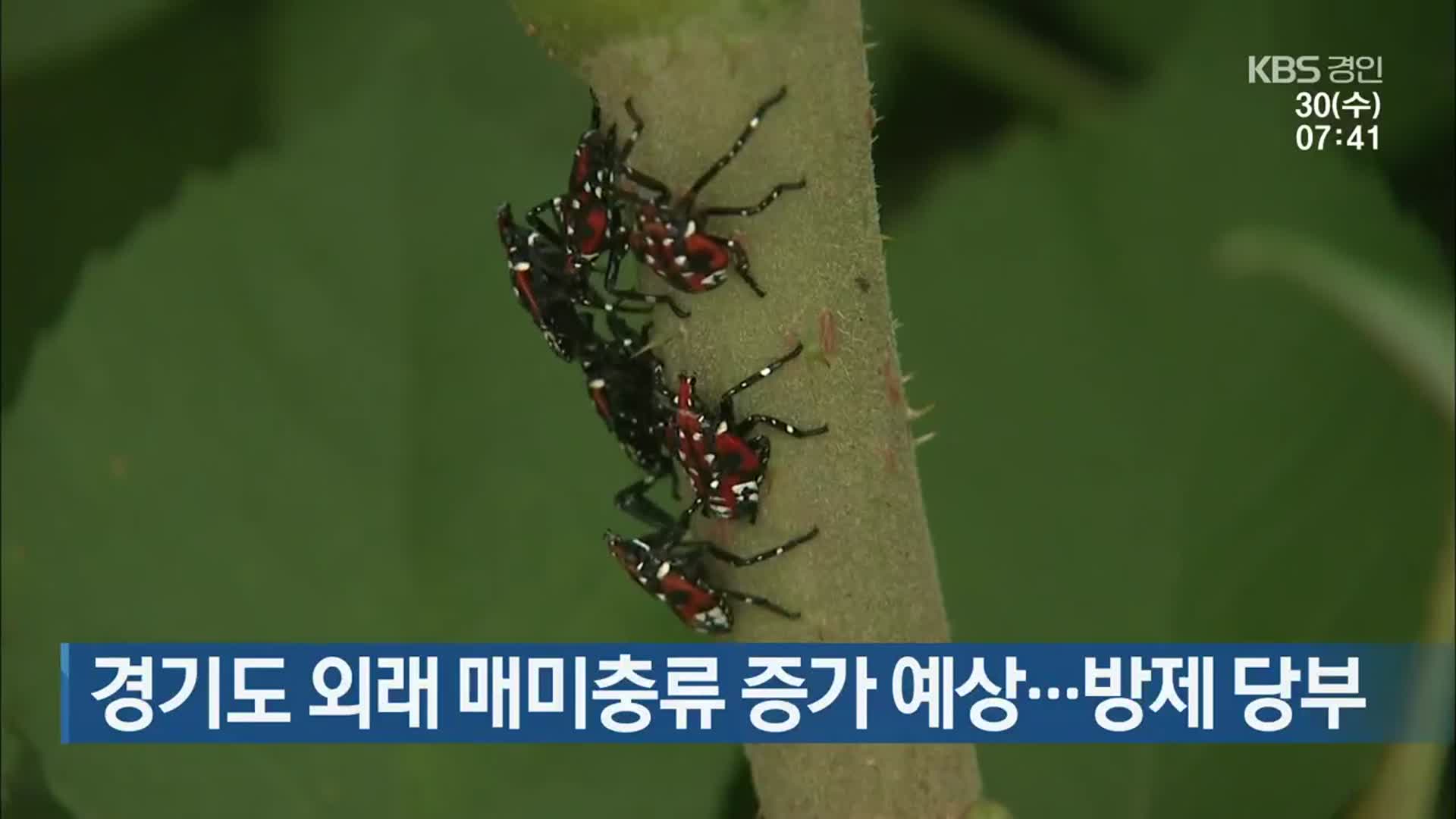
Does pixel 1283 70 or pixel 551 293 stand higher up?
pixel 1283 70

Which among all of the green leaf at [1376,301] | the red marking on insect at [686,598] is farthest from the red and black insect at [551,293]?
the green leaf at [1376,301]

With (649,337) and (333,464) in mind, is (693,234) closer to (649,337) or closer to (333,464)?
(649,337)

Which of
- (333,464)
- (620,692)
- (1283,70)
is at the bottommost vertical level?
(620,692)

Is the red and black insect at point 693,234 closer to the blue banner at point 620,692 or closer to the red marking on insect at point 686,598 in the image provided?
the red marking on insect at point 686,598

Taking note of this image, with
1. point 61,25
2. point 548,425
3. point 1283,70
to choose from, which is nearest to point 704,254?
point 548,425

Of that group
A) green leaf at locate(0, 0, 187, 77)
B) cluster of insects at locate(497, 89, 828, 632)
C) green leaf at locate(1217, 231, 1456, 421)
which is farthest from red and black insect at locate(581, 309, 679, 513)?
green leaf at locate(0, 0, 187, 77)

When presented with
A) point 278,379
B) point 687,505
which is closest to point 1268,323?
→ point 687,505

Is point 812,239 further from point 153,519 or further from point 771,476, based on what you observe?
point 153,519

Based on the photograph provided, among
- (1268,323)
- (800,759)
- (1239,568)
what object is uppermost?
(1268,323)
